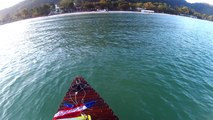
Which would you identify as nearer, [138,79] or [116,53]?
[138,79]

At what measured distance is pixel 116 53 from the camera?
88.3 feet

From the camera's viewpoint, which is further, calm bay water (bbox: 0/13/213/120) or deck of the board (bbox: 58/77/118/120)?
calm bay water (bbox: 0/13/213/120)

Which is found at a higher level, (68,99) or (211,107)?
(68,99)

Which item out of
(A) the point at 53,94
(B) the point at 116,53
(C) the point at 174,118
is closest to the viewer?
(C) the point at 174,118

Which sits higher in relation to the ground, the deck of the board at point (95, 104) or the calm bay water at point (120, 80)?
the deck of the board at point (95, 104)

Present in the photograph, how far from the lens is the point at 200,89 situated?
55.5ft

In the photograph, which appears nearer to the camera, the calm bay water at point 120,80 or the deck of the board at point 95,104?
the deck of the board at point 95,104

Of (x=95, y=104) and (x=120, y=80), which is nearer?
(x=95, y=104)

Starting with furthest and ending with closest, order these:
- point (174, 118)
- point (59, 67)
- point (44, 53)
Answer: point (44, 53) → point (59, 67) → point (174, 118)

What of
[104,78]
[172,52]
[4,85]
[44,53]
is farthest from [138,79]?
[44,53]

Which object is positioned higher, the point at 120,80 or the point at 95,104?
the point at 95,104

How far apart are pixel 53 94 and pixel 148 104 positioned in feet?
32.6

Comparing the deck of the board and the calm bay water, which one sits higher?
the deck of the board

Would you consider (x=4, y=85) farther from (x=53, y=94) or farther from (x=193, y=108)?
(x=193, y=108)
